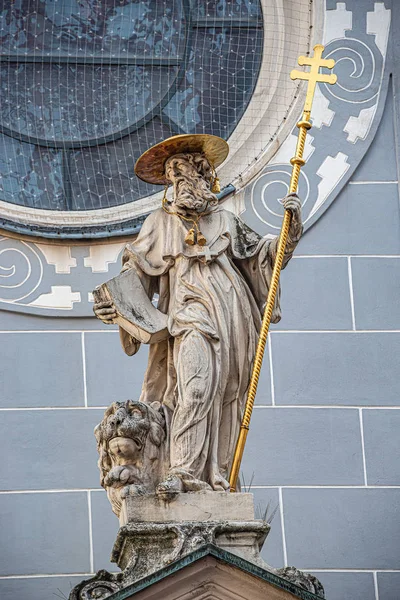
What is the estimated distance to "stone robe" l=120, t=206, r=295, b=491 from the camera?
844cm

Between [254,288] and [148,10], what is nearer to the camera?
[254,288]

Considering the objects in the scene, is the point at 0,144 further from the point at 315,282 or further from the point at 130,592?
the point at 130,592

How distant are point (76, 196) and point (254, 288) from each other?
2.44 m

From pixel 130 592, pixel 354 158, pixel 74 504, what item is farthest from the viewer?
pixel 354 158

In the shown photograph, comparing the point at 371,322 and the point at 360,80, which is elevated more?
the point at 360,80

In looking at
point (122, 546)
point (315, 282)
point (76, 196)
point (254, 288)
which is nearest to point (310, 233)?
point (315, 282)

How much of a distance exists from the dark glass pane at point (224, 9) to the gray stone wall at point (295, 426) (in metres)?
1.16

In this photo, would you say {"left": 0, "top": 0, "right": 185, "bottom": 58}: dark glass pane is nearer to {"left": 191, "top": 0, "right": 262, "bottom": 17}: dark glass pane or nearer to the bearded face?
{"left": 191, "top": 0, "right": 262, "bottom": 17}: dark glass pane

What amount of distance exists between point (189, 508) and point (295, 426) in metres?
2.25

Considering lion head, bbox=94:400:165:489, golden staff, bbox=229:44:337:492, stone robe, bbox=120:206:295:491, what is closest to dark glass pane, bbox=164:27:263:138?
golden staff, bbox=229:44:337:492

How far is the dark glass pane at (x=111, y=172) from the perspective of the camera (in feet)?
36.5

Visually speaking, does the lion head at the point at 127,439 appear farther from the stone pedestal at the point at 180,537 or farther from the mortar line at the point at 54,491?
the mortar line at the point at 54,491

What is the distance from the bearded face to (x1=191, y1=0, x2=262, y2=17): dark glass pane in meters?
2.61

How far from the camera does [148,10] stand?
1146 centimetres
